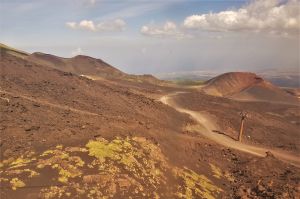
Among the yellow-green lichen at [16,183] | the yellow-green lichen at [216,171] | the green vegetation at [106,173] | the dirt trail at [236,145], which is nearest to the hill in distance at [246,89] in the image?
the dirt trail at [236,145]

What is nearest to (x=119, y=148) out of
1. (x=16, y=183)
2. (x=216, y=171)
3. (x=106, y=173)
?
(x=106, y=173)

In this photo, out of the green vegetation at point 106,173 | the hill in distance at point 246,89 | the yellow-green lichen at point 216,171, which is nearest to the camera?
the green vegetation at point 106,173

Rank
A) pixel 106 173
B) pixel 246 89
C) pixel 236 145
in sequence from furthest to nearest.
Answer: pixel 246 89, pixel 236 145, pixel 106 173

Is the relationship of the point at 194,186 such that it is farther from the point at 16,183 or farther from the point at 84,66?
the point at 84,66

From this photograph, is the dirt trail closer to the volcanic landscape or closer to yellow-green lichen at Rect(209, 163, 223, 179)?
the volcanic landscape

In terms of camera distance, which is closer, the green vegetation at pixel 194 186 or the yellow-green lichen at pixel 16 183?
Answer: the yellow-green lichen at pixel 16 183

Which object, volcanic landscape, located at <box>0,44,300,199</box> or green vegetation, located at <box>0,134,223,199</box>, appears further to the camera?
volcanic landscape, located at <box>0,44,300,199</box>

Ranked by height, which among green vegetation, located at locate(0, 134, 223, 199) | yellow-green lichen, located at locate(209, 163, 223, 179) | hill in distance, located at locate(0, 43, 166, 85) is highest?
hill in distance, located at locate(0, 43, 166, 85)

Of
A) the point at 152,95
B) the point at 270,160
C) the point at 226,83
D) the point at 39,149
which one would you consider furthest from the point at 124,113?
the point at 226,83

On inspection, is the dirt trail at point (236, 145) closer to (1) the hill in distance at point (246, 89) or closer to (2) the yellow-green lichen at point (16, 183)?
(2) the yellow-green lichen at point (16, 183)

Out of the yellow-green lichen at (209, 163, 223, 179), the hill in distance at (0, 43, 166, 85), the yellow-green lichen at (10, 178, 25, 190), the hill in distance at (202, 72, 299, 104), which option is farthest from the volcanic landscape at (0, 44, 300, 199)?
the hill in distance at (0, 43, 166, 85)

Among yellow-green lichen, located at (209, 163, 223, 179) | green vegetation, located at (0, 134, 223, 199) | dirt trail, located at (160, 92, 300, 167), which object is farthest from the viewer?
dirt trail, located at (160, 92, 300, 167)
